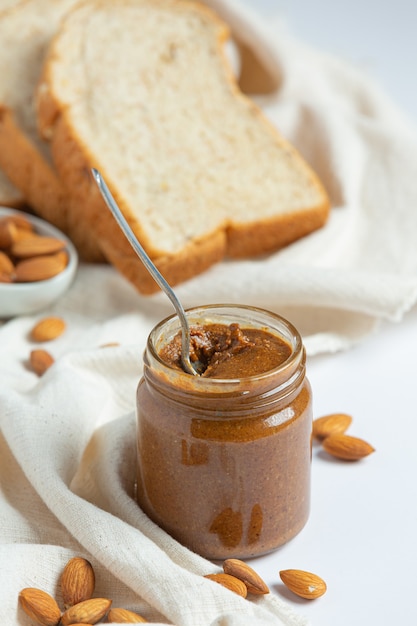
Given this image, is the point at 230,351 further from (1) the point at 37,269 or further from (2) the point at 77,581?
(1) the point at 37,269

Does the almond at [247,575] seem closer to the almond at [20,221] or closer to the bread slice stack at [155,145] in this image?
the bread slice stack at [155,145]

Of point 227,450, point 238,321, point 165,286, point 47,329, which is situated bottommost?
point 47,329

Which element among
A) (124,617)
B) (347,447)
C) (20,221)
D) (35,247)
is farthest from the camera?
(20,221)

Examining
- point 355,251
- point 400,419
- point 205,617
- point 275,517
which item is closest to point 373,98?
point 355,251

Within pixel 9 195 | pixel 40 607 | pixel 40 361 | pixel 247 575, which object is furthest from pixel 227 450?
pixel 9 195

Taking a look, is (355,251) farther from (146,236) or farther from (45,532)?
(45,532)

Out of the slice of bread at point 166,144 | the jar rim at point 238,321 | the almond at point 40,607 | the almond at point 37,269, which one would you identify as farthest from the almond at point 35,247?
the almond at point 40,607
